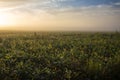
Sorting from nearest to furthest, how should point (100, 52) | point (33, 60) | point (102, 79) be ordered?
point (102, 79), point (33, 60), point (100, 52)

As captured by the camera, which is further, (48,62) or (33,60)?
(33,60)

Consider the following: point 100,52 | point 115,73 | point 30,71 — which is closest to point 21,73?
point 30,71

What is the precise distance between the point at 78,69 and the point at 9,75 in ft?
10.0

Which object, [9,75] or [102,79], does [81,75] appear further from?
[9,75]

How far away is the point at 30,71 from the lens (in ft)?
25.2

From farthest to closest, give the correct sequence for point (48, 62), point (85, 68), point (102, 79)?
point (48, 62) < point (85, 68) < point (102, 79)

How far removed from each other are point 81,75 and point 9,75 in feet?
9.78

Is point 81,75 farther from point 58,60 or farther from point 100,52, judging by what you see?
point 100,52

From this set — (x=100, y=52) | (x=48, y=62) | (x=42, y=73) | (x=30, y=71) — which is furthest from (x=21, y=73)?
(x=100, y=52)

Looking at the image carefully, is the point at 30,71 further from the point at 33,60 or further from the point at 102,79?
the point at 102,79

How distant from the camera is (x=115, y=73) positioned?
781 centimetres

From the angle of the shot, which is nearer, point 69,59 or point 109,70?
point 109,70

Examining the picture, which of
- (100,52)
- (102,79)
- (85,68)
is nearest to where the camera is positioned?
(102,79)

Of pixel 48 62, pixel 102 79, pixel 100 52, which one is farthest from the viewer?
pixel 100 52
